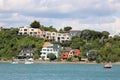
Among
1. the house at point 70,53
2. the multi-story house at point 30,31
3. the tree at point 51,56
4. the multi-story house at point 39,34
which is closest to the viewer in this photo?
the tree at point 51,56

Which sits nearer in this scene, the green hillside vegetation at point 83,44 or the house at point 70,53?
the green hillside vegetation at point 83,44

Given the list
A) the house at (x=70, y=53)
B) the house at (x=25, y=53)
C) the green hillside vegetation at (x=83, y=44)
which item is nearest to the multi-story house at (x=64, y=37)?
the green hillside vegetation at (x=83, y=44)

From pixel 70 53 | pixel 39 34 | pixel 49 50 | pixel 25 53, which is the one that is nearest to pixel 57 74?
pixel 70 53

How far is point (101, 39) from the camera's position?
618ft

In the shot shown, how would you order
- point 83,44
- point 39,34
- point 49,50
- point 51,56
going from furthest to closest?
point 39,34 < point 83,44 < point 49,50 < point 51,56

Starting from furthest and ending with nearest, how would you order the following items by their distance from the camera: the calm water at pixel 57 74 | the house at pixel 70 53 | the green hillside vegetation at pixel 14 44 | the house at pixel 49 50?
the green hillside vegetation at pixel 14 44, the house at pixel 49 50, the house at pixel 70 53, the calm water at pixel 57 74

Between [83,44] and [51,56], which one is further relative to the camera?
[83,44]

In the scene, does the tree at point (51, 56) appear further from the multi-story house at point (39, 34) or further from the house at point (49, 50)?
the multi-story house at point (39, 34)

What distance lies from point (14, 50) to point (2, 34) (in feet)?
40.6

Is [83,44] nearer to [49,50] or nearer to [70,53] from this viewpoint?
[70,53]

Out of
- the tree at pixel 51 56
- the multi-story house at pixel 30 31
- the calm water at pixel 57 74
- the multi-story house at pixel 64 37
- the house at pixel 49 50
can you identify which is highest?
the multi-story house at pixel 30 31

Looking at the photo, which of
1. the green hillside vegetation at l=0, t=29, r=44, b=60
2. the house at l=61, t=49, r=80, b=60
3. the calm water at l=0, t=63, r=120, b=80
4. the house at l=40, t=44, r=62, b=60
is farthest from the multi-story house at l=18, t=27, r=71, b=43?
the calm water at l=0, t=63, r=120, b=80

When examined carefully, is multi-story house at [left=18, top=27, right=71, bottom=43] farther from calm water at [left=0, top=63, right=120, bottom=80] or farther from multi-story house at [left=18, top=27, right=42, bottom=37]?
calm water at [left=0, top=63, right=120, bottom=80]

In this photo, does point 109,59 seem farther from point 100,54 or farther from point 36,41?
point 36,41
